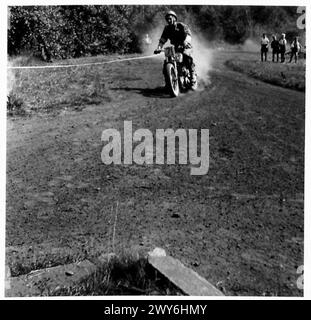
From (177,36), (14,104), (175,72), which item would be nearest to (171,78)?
(175,72)

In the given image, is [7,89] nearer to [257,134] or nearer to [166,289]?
[166,289]

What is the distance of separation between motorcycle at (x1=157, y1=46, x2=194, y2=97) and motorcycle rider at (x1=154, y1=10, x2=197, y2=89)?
0.16ft

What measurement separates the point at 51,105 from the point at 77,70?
514 millimetres

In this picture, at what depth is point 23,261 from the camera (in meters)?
3.25

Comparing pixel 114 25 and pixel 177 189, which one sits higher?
pixel 114 25

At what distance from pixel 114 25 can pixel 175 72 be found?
77cm

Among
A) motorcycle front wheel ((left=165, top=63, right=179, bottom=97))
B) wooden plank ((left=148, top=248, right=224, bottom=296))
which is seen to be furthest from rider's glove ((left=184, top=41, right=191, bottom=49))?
wooden plank ((left=148, top=248, right=224, bottom=296))

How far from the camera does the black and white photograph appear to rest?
3.15 meters

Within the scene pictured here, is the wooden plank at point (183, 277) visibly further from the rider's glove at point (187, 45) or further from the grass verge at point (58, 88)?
the rider's glove at point (187, 45)

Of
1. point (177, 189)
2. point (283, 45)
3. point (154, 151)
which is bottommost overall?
point (177, 189)

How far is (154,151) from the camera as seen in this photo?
12.7ft

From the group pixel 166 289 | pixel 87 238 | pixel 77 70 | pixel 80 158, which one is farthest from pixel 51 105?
pixel 166 289

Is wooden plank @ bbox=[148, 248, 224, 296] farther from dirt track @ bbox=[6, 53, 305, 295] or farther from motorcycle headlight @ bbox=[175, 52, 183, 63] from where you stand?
motorcycle headlight @ bbox=[175, 52, 183, 63]

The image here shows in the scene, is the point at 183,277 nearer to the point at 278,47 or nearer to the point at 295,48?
the point at 295,48
